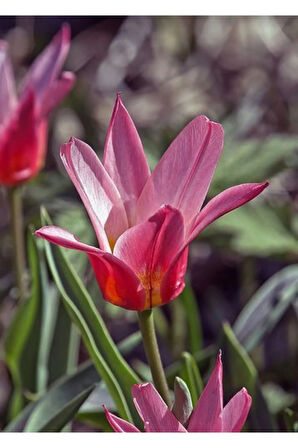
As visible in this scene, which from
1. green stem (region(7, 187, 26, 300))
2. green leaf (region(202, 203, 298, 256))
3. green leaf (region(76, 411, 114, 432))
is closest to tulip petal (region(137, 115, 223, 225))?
green leaf (region(76, 411, 114, 432))

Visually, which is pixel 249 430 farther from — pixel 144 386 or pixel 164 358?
pixel 164 358

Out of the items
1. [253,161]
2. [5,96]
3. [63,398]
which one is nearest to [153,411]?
[63,398]

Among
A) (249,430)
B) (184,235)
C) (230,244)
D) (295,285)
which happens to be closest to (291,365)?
(230,244)

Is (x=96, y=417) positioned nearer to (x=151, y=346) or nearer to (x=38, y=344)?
(x=38, y=344)

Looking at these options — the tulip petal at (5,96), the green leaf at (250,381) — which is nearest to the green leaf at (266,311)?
the green leaf at (250,381)

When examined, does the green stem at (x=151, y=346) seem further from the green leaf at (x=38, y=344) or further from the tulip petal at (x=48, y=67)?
the tulip petal at (x=48, y=67)

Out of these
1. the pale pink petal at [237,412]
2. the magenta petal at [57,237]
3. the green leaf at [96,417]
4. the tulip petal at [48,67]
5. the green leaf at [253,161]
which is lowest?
the green leaf at [96,417]
